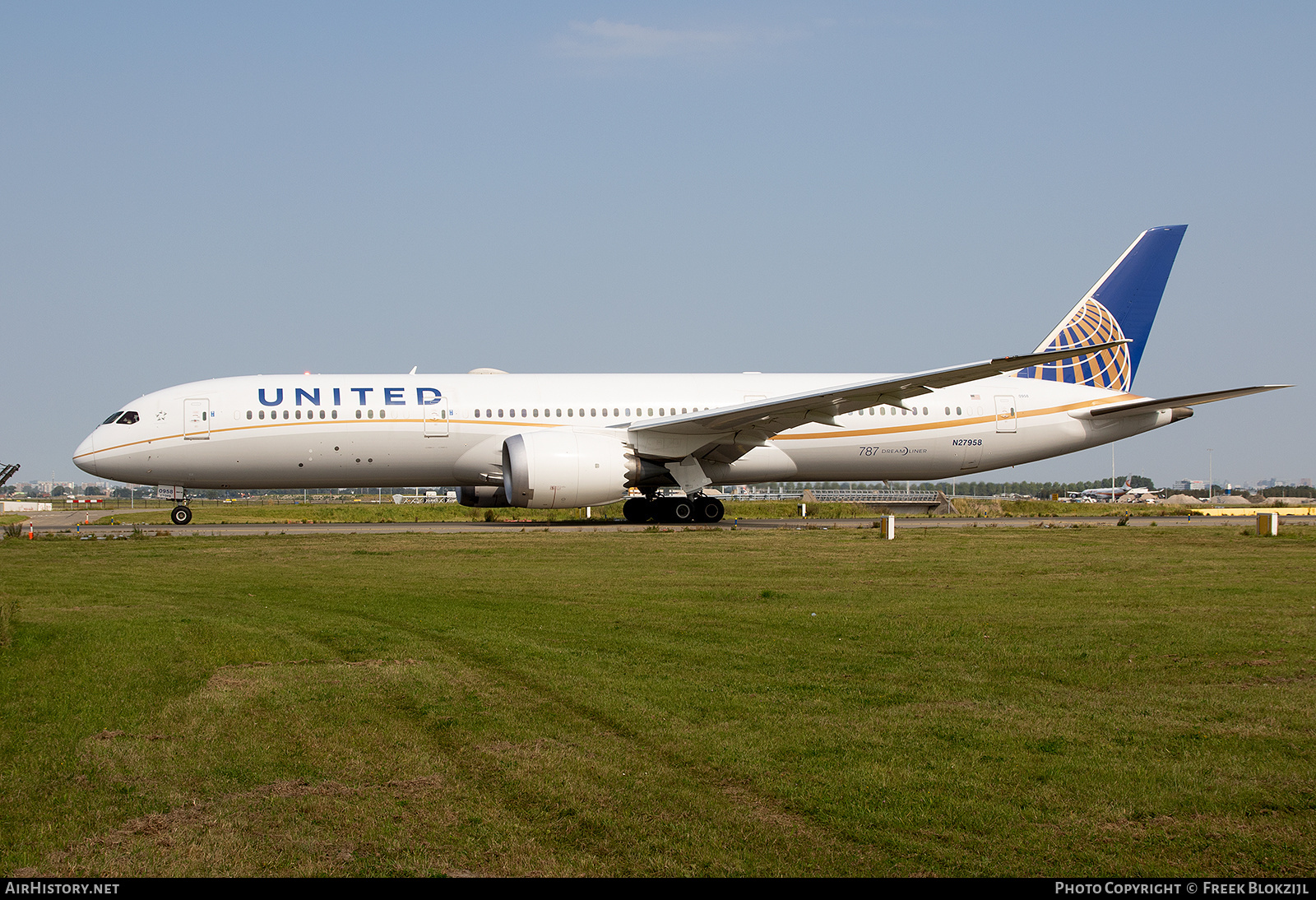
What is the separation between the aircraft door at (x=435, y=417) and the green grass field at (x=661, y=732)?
43.6 feet

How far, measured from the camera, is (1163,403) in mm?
26750

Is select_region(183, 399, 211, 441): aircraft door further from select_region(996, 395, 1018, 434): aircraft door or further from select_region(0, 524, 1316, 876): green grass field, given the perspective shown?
select_region(996, 395, 1018, 434): aircraft door

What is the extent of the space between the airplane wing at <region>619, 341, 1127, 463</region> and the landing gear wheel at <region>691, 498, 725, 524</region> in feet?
3.67

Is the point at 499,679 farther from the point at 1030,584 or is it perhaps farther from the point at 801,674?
the point at 1030,584

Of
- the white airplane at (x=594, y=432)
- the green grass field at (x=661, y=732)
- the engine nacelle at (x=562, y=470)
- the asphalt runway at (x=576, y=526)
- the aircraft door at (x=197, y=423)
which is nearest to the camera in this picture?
the green grass field at (x=661, y=732)

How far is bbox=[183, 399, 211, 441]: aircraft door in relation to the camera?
25.5 metres

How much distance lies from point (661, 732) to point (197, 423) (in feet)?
74.5

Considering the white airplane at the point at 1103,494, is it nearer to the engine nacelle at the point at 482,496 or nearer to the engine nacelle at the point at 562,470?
the engine nacelle at the point at 482,496

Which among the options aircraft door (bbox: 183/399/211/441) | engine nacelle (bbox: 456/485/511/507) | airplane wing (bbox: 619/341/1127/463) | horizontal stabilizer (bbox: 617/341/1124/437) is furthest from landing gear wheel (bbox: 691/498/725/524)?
aircraft door (bbox: 183/399/211/441)

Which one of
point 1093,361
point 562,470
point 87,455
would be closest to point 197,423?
point 87,455

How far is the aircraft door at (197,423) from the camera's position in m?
25.5

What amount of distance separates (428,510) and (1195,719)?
1379 inches

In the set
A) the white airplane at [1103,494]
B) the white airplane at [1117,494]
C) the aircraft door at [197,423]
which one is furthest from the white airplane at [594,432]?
the white airplane at [1103,494]

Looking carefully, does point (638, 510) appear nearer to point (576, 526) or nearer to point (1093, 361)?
point (576, 526)
